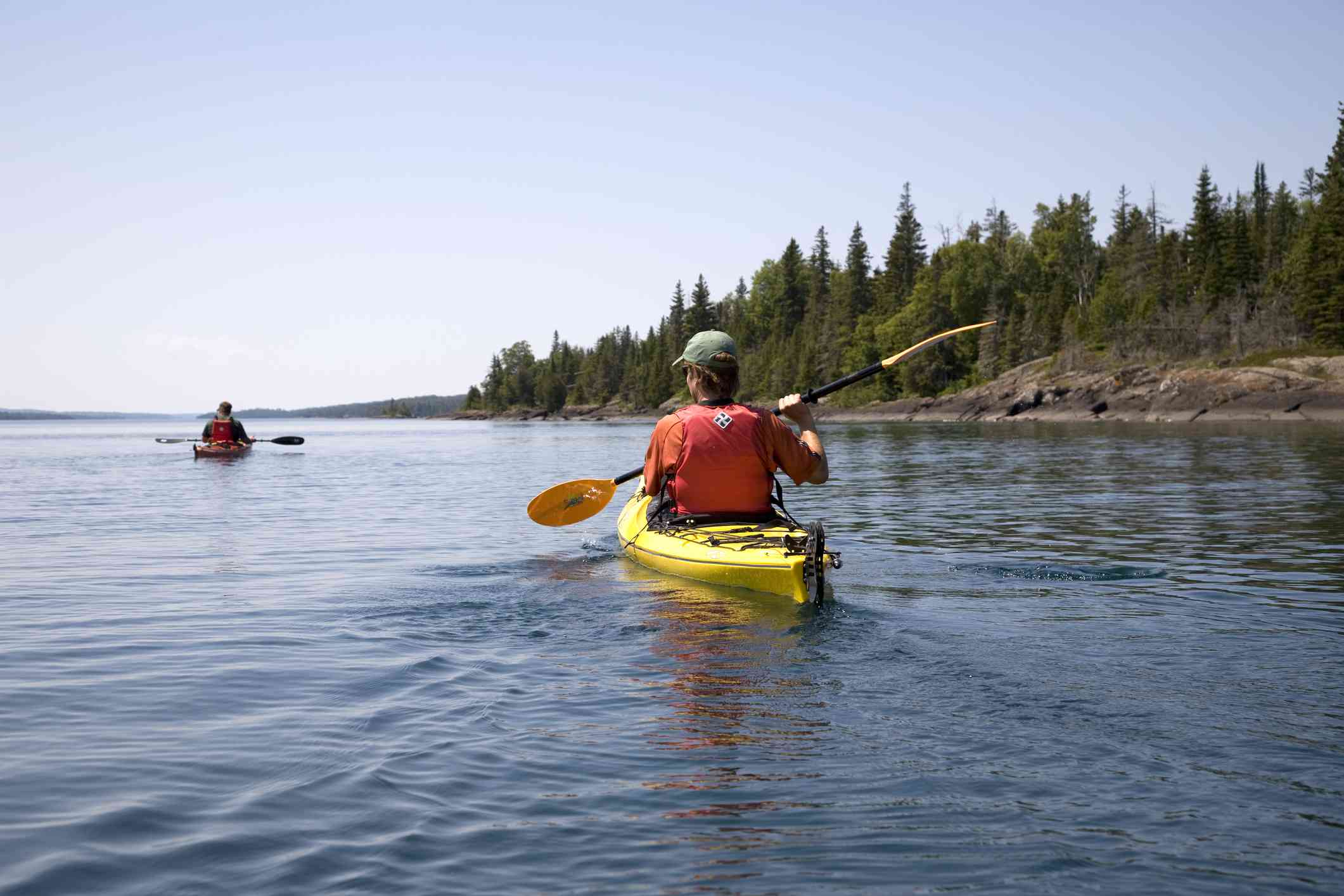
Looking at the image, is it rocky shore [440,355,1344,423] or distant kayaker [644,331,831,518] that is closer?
distant kayaker [644,331,831,518]

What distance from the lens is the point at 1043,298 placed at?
323 ft

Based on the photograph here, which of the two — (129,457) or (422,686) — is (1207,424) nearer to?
(129,457)

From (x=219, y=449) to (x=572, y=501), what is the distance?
22.3 meters

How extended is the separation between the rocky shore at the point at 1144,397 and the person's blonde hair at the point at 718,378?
53.1 metres

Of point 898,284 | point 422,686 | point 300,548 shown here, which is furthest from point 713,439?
point 898,284

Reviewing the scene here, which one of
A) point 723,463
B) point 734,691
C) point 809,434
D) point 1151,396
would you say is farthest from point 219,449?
point 1151,396

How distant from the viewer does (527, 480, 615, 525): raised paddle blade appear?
42.1ft

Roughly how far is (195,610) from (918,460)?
78.6ft

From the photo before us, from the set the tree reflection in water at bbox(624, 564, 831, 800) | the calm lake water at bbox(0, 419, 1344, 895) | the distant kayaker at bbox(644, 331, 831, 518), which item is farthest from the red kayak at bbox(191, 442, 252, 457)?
the tree reflection in water at bbox(624, 564, 831, 800)

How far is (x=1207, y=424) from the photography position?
52.0 metres

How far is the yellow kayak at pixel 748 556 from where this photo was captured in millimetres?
7602

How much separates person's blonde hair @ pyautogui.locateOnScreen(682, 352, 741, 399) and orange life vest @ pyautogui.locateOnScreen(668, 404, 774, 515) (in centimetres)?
15

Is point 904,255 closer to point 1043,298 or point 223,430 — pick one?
point 1043,298

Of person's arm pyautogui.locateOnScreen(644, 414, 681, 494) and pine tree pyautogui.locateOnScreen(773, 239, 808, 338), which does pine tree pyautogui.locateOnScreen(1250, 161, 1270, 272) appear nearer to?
pine tree pyautogui.locateOnScreen(773, 239, 808, 338)
